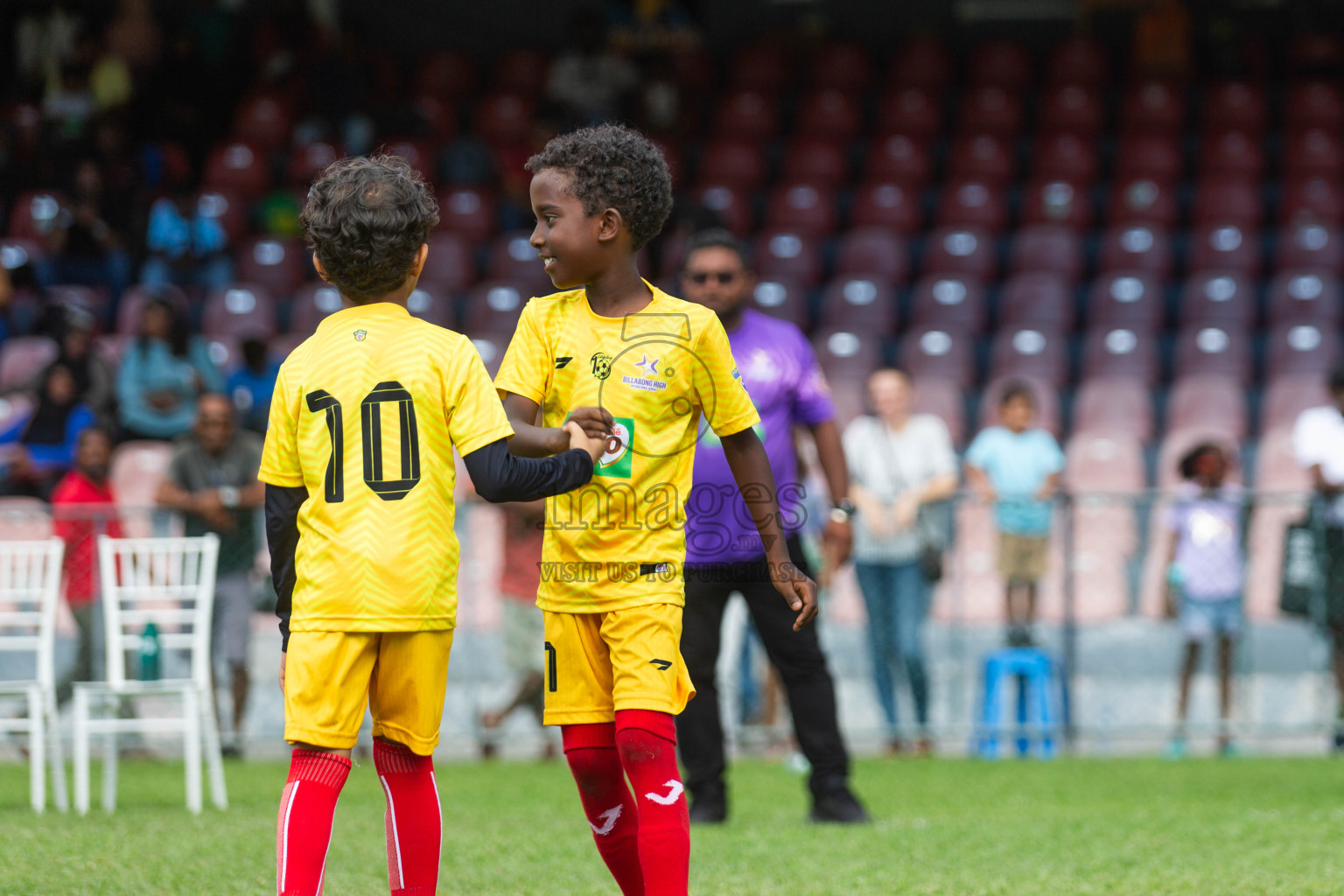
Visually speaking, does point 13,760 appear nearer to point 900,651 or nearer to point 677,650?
point 900,651

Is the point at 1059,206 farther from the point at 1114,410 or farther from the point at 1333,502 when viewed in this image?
the point at 1333,502

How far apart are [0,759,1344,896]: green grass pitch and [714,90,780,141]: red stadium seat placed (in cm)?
811

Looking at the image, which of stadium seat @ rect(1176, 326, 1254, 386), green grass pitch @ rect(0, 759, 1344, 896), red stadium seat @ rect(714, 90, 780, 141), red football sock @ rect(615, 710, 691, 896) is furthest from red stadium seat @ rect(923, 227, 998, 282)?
red football sock @ rect(615, 710, 691, 896)

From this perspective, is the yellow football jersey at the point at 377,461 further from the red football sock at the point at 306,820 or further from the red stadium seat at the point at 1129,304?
the red stadium seat at the point at 1129,304

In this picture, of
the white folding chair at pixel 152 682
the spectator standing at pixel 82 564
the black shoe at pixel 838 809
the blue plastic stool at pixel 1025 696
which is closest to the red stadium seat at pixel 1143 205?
the blue plastic stool at pixel 1025 696

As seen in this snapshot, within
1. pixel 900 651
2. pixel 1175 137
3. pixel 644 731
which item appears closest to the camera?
pixel 644 731

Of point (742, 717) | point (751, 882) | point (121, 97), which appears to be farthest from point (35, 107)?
point (751, 882)

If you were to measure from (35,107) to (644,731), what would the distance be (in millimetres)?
12735

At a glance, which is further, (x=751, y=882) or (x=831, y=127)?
(x=831, y=127)

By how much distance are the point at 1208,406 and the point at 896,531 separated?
351 cm

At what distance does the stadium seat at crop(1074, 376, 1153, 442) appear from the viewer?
10.2 meters

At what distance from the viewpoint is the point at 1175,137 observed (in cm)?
1343

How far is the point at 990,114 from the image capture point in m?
13.8

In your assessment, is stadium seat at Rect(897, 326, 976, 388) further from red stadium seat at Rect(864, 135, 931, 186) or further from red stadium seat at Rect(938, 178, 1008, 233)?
red stadium seat at Rect(864, 135, 931, 186)
